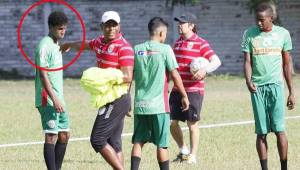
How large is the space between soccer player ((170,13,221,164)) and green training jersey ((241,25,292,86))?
170cm

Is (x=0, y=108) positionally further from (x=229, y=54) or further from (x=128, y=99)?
(x=229, y=54)

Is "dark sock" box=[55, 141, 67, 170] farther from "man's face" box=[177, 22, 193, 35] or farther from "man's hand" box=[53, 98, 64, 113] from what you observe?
"man's face" box=[177, 22, 193, 35]

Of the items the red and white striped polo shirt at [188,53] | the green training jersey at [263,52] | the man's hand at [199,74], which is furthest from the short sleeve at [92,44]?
the red and white striped polo shirt at [188,53]

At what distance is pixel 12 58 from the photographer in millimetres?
36656

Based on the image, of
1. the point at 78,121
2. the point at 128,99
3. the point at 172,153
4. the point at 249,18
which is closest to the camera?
the point at 128,99

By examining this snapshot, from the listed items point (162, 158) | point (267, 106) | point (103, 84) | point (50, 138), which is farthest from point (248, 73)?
point (50, 138)

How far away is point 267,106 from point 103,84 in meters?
2.08

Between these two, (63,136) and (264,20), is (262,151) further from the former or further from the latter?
(63,136)

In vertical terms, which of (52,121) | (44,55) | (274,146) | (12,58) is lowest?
(12,58)

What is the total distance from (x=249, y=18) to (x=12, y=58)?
30.2 ft

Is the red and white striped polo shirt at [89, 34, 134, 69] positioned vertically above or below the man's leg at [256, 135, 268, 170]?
above

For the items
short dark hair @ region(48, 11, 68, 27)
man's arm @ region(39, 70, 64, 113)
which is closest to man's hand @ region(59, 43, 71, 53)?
short dark hair @ region(48, 11, 68, 27)

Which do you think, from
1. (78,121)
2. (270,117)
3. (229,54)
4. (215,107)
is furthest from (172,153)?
(229,54)

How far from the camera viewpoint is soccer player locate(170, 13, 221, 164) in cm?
1290
